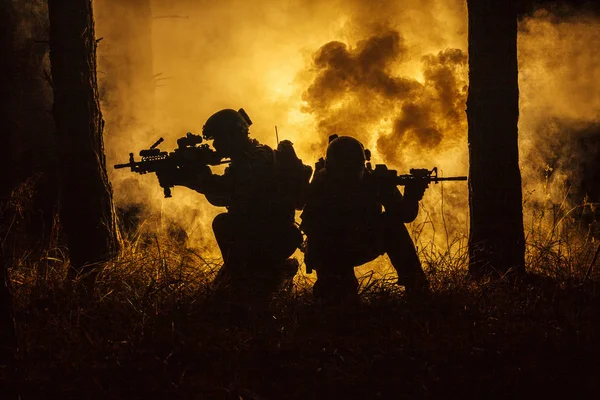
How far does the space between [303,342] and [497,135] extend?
111 inches

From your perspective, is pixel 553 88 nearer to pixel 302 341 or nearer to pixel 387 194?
pixel 387 194

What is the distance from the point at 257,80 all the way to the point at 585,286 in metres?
7.40

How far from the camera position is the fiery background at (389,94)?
9.07 m

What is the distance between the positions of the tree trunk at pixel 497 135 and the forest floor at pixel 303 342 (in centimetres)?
38

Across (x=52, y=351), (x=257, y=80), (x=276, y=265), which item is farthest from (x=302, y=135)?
(x=52, y=351)

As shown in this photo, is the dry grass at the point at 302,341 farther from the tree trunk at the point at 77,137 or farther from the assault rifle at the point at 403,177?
the assault rifle at the point at 403,177

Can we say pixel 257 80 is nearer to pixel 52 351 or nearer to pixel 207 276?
pixel 207 276

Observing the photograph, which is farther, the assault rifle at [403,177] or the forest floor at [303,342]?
the assault rifle at [403,177]

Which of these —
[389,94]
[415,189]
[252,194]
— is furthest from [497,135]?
[389,94]

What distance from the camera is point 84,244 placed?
6.04 meters

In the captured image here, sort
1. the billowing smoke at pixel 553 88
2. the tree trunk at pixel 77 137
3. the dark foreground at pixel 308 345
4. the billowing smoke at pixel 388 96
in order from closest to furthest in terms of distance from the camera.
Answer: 1. the dark foreground at pixel 308 345
2. the tree trunk at pixel 77 137
3. the billowing smoke at pixel 388 96
4. the billowing smoke at pixel 553 88

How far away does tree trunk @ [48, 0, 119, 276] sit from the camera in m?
6.00

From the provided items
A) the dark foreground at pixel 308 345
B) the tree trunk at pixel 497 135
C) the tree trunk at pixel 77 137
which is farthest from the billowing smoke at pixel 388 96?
the tree trunk at pixel 77 137

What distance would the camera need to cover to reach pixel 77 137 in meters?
6.01
